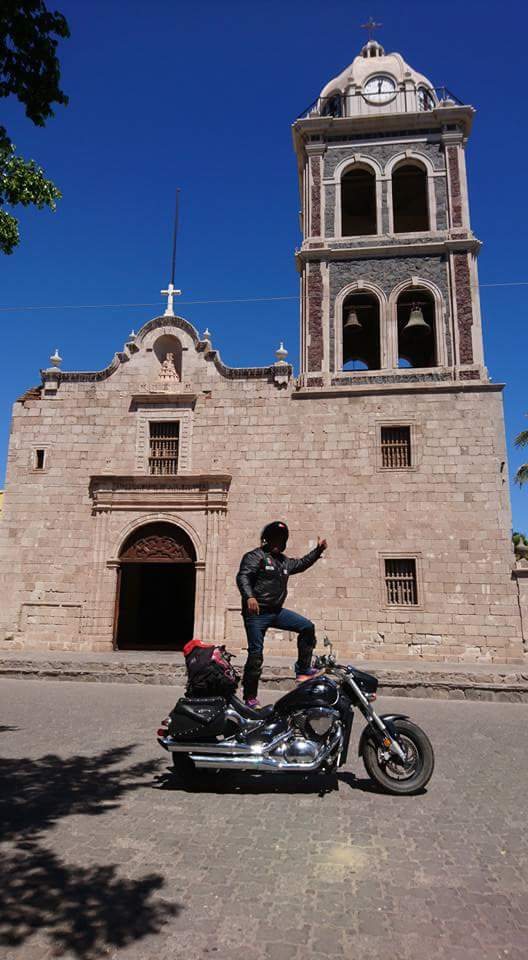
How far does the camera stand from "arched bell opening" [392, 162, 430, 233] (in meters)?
18.6

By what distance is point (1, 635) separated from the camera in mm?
15438

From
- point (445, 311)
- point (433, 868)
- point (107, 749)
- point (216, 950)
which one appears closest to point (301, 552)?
point (445, 311)

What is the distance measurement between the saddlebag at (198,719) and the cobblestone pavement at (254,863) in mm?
462

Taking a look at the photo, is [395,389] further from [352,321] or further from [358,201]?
[358,201]

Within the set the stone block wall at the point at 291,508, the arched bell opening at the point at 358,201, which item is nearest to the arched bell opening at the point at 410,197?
the arched bell opening at the point at 358,201

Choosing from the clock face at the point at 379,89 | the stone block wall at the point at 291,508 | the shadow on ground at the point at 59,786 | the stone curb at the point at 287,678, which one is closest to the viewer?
the shadow on ground at the point at 59,786

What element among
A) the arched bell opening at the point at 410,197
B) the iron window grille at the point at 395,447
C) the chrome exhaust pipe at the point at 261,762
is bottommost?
the chrome exhaust pipe at the point at 261,762

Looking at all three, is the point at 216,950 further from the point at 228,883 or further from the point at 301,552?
the point at 301,552

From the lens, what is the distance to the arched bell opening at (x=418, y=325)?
16.1 metres

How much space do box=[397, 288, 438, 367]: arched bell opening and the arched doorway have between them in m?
8.57

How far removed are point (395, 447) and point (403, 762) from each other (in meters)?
11.3

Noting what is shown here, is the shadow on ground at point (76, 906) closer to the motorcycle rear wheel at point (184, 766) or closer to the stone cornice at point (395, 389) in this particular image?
the motorcycle rear wheel at point (184, 766)

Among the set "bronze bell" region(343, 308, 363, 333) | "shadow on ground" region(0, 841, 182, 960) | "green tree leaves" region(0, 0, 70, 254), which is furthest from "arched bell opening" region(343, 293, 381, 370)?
"shadow on ground" region(0, 841, 182, 960)

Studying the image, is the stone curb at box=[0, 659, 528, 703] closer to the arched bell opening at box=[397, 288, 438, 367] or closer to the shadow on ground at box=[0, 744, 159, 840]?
the shadow on ground at box=[0, 744, 159, 840]
